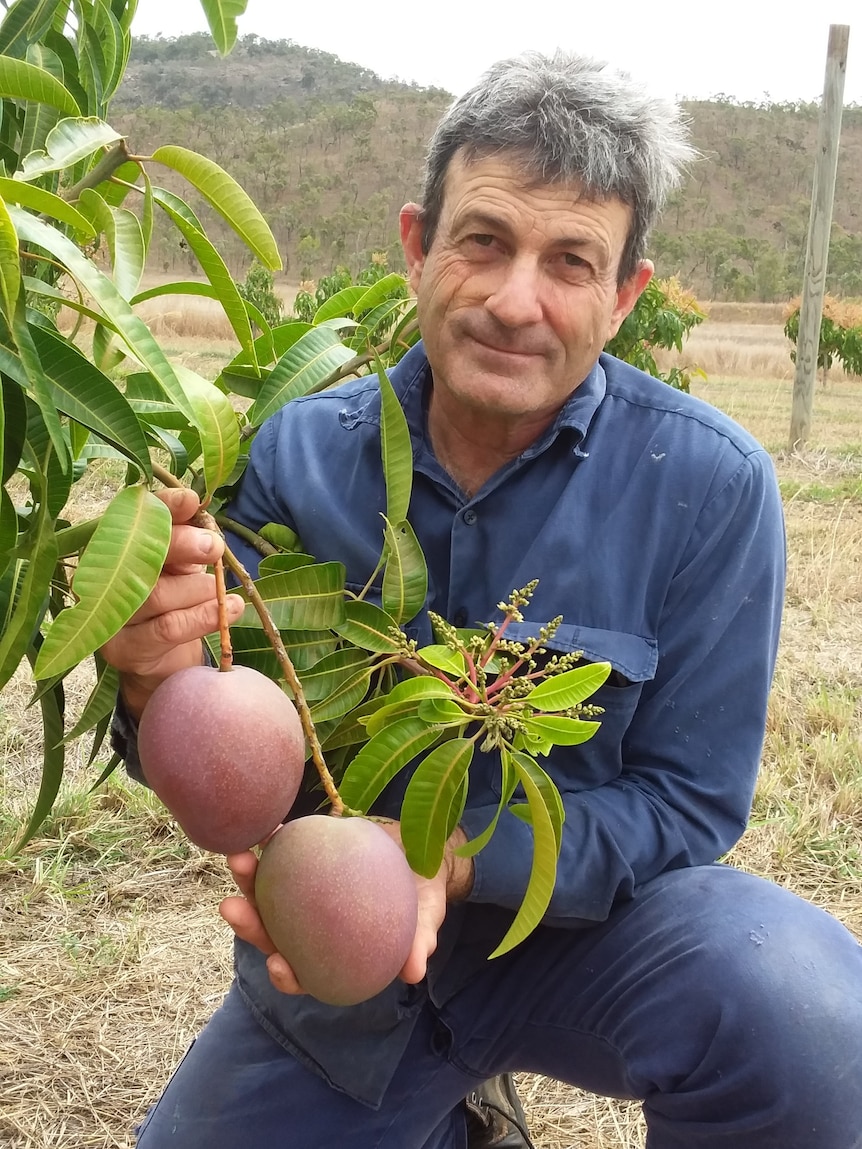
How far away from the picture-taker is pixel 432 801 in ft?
3.21

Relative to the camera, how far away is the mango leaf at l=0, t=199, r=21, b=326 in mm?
673

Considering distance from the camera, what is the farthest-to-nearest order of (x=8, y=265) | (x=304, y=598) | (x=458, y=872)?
(x=458, y=872), (x=304, y=598), (x=8, y=265)

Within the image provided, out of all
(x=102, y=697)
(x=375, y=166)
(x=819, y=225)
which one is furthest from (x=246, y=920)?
(x=375, y=166)

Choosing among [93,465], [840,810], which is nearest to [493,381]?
[840,810]

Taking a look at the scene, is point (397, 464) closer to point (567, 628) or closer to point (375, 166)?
point (567, 628)

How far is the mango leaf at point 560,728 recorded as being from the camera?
0.91m

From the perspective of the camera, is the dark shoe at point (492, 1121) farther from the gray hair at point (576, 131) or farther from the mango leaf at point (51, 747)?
the gray hair at point (576, 131)

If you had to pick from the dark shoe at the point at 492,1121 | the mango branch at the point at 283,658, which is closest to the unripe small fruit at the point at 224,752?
the mango branch at the point at 283,658

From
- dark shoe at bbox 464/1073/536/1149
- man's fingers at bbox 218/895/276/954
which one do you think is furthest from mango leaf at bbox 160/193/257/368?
dark shoe at bbox 464/1073/536/1149

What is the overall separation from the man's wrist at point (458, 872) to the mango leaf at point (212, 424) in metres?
0.56

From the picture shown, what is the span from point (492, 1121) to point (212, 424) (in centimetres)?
126

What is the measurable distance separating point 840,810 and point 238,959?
167 centimetres

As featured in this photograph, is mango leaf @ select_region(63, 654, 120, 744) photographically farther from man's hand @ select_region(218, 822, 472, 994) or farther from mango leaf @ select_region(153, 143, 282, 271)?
mango leaf @ select_region(153, 143, 282, 271)

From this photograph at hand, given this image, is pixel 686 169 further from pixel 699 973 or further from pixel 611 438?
pixel 699 973
